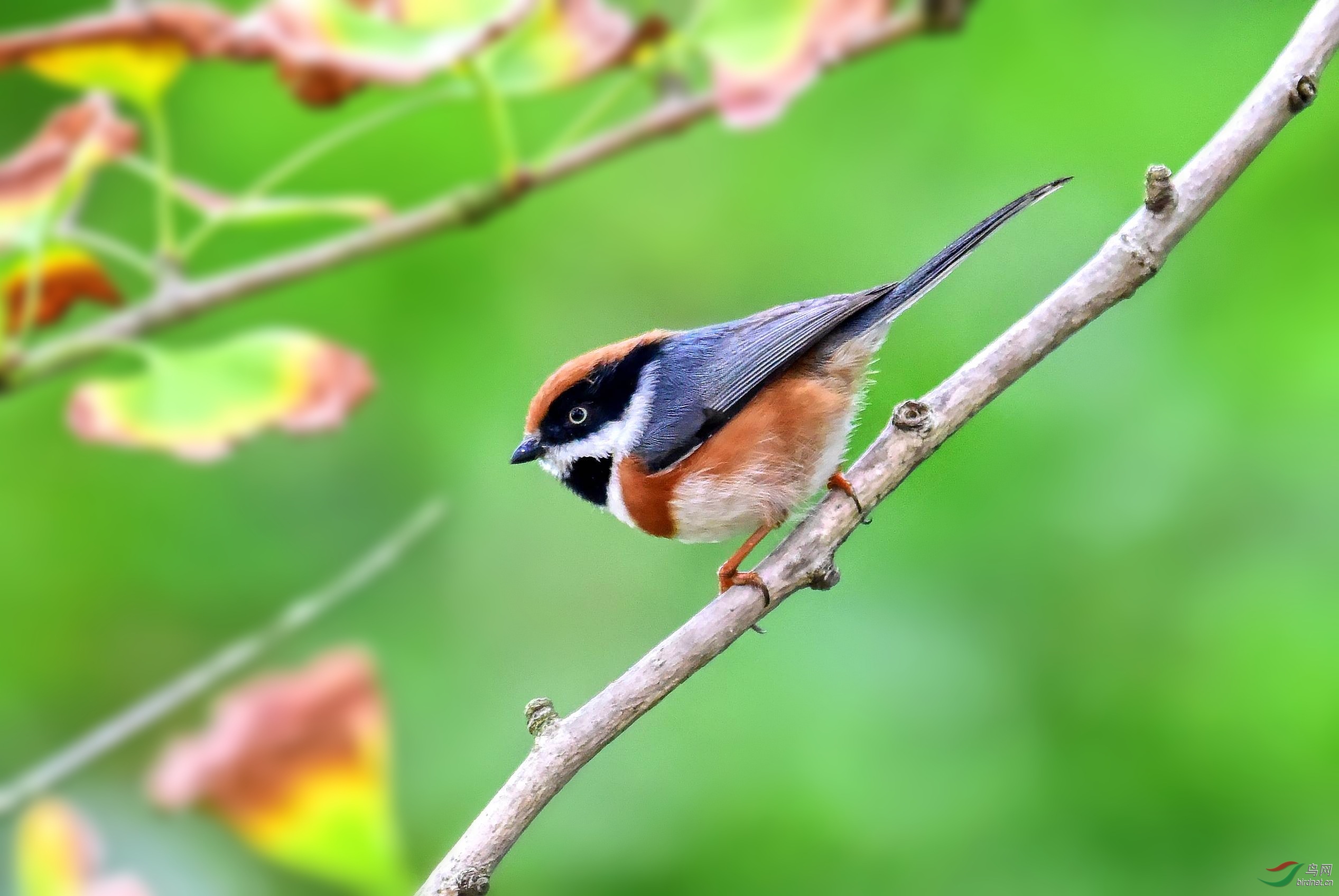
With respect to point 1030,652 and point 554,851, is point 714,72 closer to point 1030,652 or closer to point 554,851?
point 1030,652

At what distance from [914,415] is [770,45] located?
517 mm

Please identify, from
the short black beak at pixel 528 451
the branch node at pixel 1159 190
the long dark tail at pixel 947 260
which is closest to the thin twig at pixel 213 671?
the short black beak at pixel 528 451

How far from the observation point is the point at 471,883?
58.1 inches

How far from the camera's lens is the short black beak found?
2.04m

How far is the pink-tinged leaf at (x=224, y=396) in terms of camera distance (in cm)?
167

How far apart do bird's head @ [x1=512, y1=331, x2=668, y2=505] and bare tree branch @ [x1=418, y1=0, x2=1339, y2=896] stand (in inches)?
16.7

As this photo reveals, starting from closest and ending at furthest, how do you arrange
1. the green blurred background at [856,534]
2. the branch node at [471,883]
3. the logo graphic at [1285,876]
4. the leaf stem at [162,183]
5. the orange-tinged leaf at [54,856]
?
1. the branch node at [471,883]
2. the orange-tinged leaf at [54,856]
3. the leaf stem at [162,183]
4. the logo graphic at [1285,876]
5. the green blurred background at [856,534]

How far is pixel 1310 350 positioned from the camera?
7.63 feet

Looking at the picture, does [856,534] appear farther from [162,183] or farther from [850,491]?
[162,183]

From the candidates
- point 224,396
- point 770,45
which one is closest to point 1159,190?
point 770,45

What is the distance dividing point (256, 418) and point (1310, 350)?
1745 millimetres

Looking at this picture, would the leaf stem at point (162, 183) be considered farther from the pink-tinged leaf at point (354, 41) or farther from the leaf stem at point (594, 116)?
the leaf stem at point (594, 116)

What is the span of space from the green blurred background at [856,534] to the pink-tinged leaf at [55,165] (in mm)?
682

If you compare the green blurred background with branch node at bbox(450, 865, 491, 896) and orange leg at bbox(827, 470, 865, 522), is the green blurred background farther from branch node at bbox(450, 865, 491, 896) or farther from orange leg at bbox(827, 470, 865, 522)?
branch node at bbox(450, 865, 491, 896)
